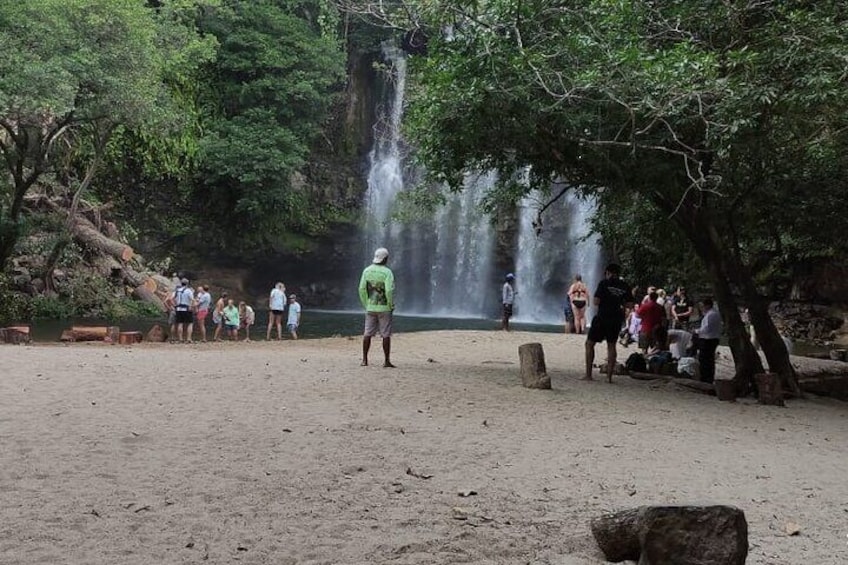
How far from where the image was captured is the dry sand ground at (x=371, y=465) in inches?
170

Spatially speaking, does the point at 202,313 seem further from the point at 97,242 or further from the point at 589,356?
→ the point at 589,356

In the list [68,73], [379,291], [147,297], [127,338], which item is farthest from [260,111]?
[379,291]

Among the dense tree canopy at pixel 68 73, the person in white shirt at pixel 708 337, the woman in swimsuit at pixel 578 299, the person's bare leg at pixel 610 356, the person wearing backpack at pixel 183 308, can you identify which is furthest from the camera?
the woman in swimsuit at pixel 578 299

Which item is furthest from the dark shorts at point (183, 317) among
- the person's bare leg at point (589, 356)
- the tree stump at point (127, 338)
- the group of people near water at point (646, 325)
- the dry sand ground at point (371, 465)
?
the person's bare leg at point (589, 356)

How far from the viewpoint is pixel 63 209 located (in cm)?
2725

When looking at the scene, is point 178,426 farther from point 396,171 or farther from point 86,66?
point 396,171

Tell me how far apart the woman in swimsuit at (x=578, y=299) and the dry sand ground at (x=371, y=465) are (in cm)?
983

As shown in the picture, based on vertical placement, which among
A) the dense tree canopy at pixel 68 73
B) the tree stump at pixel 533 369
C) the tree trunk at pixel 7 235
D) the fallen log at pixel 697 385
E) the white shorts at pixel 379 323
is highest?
the dense tree canopy at pixel 68 73

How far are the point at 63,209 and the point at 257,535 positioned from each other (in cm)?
2600

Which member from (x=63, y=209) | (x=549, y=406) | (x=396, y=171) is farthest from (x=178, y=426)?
(x=396, y=171)

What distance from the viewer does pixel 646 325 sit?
554 inches

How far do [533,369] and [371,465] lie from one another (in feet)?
14.8

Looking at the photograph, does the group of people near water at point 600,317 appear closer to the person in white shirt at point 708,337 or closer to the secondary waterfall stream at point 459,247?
the person in white shirt at point 708,337

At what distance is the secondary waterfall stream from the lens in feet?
117
